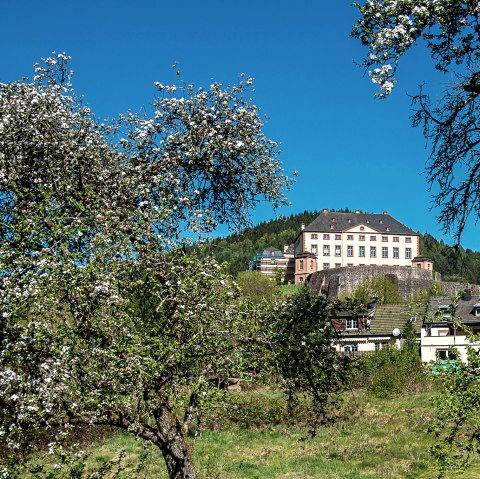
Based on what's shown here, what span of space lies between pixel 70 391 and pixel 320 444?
18920mm

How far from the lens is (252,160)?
36.2 feet

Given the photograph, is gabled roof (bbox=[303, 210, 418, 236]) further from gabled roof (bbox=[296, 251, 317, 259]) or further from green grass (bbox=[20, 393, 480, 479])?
green grass (bbox=[20, 393, 480, 479])

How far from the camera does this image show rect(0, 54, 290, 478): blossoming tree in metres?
7.17

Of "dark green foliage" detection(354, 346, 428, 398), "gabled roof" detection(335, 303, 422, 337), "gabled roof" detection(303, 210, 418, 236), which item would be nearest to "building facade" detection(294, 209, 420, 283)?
"gabled roof" detection(303, 210, 418, 236)

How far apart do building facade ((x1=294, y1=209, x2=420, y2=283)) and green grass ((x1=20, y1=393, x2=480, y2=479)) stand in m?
110

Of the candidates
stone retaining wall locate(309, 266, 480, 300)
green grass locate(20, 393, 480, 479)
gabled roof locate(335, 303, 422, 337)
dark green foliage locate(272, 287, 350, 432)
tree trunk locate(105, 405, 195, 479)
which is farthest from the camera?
stone retaining wall locate(309, 266, 480, 300)

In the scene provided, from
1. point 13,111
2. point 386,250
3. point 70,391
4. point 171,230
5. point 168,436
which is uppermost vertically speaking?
point 386,250

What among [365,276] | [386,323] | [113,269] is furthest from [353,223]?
[113,269]

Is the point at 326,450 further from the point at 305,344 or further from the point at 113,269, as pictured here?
the point at 113,269

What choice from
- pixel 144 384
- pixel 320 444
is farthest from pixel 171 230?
pixel 320 444

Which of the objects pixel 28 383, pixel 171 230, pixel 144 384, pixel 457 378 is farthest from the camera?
pixel 171 230

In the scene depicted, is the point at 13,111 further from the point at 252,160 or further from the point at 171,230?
the point at 252,160

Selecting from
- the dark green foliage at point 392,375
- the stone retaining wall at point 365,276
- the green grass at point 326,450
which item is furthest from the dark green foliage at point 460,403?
the stone retaining wall at point 365,276

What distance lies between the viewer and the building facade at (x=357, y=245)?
459 feet
